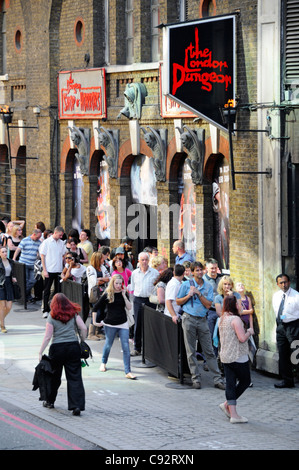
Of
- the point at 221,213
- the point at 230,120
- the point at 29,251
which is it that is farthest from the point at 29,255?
the point at 230,120

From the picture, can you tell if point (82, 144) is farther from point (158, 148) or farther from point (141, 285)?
point (141, 285)

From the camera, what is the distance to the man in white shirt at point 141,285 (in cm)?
1803

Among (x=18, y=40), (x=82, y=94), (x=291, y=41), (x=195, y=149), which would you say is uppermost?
(x=18, y=40)

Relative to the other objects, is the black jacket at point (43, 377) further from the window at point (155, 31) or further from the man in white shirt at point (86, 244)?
the window at point (155, 31)

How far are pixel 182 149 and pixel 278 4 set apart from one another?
451cm

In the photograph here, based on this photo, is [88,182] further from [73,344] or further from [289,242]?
[73,344]

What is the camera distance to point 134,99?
2255 centimetres

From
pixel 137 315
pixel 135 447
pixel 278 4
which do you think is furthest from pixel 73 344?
pixel 278 4

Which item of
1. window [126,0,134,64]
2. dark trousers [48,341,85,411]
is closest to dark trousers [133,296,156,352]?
dark trousers [48,341,85,411]

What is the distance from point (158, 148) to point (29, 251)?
12.9 feet

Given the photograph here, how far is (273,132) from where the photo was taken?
17.1 m

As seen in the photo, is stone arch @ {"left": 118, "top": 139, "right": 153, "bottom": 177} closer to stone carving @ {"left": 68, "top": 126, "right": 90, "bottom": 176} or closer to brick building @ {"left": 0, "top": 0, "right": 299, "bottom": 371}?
brick building @ {"left": 0, "top": 0, "right": 299, "bottom": 371}

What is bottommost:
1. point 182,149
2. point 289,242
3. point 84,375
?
point 84,375

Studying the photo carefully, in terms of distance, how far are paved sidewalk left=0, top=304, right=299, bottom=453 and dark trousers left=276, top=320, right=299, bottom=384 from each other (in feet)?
0.86
